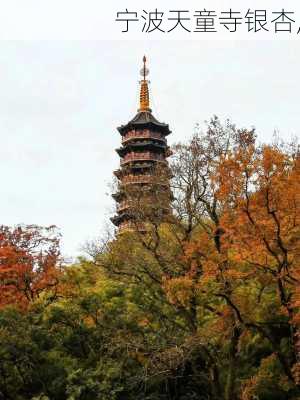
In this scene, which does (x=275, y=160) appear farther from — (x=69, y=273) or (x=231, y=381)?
(x=69, y=273)

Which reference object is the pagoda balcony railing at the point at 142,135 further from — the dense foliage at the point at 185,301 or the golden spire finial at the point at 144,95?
the dense foliage at the point at 185,301

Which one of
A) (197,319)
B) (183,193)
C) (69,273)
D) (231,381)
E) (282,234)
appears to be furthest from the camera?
(69,273)

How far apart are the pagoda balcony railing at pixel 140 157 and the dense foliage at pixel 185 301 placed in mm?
20558

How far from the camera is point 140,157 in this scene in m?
41.5

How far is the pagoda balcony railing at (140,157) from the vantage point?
136ft

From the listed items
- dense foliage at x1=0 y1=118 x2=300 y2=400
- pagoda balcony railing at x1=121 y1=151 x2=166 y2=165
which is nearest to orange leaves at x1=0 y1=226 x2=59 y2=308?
dense foliage at x1=0 y1=118 x2=300 y2=400

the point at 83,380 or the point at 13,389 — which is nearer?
the point at 83,380

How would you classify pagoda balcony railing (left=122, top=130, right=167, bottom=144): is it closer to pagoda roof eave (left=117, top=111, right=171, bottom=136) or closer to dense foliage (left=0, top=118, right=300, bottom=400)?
pagoda roof eave (left=117, top=111, right=171, bottom=136)

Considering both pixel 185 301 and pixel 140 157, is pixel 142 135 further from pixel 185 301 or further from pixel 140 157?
pixel 185 301

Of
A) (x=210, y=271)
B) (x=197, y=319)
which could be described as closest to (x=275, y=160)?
(x=210, y=271)

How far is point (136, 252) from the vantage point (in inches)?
709

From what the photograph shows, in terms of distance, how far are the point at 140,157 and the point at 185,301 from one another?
25.8m

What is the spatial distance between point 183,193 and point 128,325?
475 centimetres

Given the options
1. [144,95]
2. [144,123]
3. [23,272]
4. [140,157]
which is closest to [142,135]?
[144,123]
